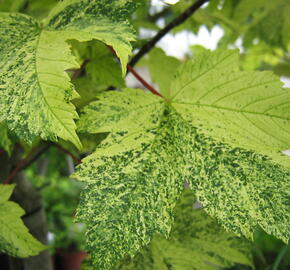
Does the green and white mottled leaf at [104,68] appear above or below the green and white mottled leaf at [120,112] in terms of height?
above

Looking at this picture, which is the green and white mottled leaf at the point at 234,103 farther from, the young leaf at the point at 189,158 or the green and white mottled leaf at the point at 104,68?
the green and white mottled leaf at the point at 104,68

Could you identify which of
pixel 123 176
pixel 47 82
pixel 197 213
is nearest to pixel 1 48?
pixel 47 82

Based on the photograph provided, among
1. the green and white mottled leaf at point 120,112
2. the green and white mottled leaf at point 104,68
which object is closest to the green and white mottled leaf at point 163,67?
the green and white mottled leaf at point 104,68

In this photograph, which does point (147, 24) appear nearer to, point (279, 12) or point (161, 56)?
point (161, 56)

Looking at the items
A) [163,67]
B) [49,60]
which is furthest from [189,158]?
[163,67]

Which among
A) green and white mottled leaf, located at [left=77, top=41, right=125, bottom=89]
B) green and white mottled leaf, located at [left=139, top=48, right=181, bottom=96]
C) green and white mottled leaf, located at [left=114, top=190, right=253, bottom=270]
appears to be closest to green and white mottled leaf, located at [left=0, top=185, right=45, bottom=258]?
green and white mottled leaf, located at [left=114, top=190, right=253, bottom=270]

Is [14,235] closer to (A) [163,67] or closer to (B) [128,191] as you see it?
(B) [128,191]

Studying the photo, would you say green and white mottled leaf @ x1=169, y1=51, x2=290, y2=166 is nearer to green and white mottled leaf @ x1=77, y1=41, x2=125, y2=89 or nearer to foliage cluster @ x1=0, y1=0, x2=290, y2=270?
foliage cluster @ x1=0, y1=0, x2=290, y2=270
